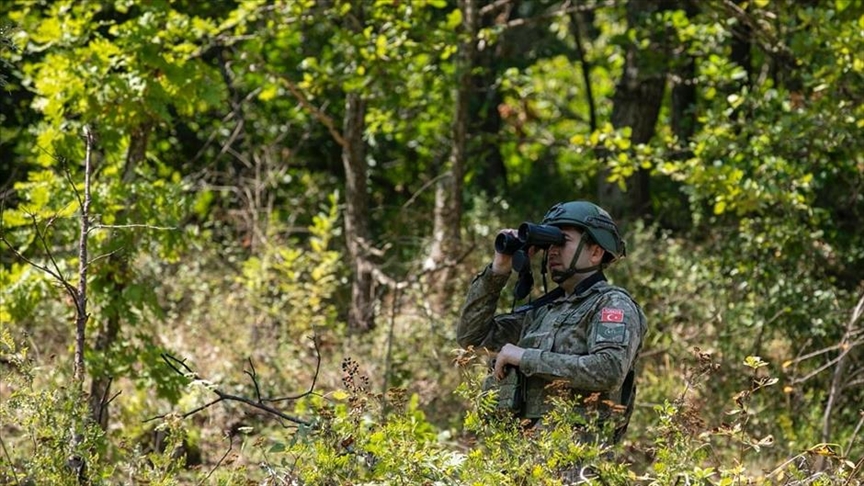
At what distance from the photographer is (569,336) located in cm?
459

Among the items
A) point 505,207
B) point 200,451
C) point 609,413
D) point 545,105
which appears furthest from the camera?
point 545,105

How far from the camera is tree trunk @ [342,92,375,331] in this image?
1068 cm

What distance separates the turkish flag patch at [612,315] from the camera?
4453mm

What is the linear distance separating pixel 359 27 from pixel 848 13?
151 inches

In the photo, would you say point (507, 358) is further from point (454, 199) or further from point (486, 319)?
point (454, 199)

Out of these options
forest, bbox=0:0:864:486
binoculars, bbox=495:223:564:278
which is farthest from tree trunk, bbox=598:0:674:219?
binoculars, bbox=495:223:564:278

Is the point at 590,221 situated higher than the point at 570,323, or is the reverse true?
the point at 590,221

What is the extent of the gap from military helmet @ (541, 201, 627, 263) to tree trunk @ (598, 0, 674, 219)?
6.58 metres

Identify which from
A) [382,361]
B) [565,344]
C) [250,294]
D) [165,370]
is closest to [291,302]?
[250,294]

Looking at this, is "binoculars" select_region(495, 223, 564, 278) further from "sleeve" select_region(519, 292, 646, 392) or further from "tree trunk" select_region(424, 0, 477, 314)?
"tree trunk" select_region(424, 0, 477, 314)

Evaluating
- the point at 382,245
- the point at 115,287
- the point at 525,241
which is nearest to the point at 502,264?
the point at 525,241

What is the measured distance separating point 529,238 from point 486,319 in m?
0.49

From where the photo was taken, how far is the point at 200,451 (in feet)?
27.7

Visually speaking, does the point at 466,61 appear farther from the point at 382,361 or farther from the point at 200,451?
the point at 200,451
